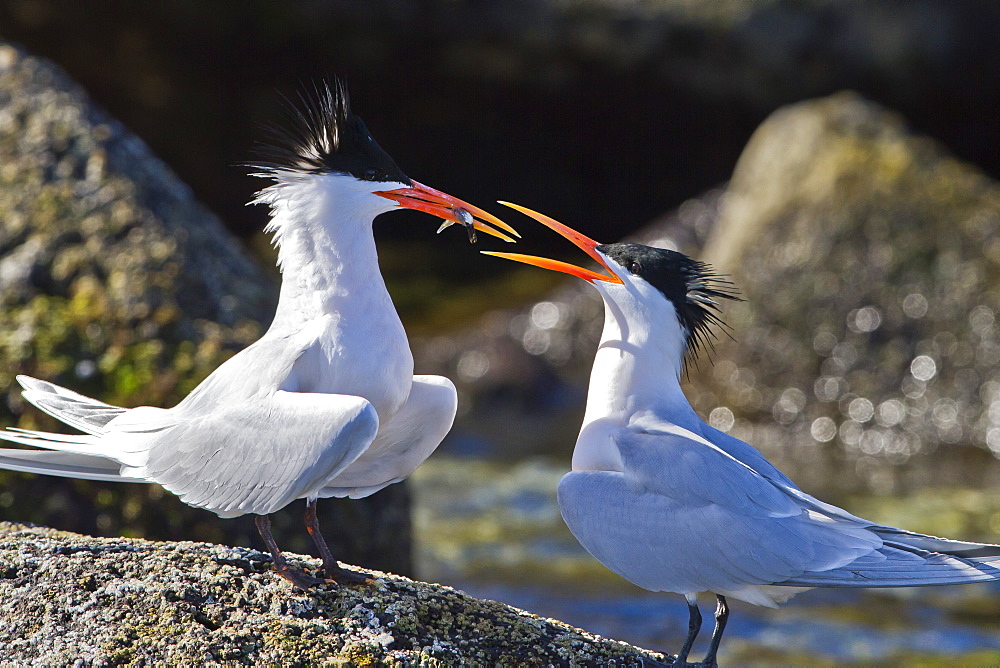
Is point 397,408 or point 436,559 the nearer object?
point 397,408

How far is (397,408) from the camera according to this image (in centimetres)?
416

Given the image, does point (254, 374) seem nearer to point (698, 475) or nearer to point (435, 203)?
point (435, 203)

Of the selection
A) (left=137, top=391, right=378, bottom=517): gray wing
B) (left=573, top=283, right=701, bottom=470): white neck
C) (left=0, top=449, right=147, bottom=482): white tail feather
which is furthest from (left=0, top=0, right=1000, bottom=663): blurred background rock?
(left=573, top=283, right=701, bottom=470): white neck

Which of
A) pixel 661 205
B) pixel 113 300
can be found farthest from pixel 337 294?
pixel 661 205

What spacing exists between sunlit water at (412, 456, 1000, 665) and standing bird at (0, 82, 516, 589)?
3.45 m

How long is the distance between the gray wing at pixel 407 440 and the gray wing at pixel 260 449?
0.57 meters

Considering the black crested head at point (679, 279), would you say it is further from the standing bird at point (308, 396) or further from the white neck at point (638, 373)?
the standing bird at point (308, 396)

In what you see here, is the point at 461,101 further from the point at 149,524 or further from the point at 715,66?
the point at 149,524

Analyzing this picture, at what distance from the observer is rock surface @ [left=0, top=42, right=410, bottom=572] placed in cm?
564

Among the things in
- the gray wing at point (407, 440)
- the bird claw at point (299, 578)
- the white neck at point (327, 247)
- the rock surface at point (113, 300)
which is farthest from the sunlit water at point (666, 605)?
the white neck at point (327, 247)

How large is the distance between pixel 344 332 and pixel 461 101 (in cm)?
1393

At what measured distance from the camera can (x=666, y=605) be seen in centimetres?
757

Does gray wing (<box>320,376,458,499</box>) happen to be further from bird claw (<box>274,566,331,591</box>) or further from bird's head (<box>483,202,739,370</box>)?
bird's head (<box>483,202,739,370</box>)

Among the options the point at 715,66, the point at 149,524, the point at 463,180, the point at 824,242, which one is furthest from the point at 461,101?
the point at 149,524
